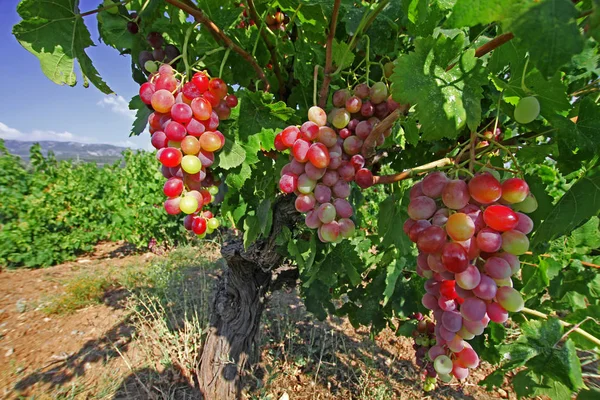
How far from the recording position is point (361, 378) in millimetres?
2889

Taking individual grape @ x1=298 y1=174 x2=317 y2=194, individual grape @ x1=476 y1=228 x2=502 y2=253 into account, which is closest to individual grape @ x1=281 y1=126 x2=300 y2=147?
individual grape @ x1=298 y1=174 x2=317 y2=194

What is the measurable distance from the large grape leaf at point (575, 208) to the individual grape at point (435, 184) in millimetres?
368

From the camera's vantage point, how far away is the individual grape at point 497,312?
77 centimetres

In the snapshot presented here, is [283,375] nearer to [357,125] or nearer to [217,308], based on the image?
[217,308]

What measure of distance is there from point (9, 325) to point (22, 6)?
199 inches

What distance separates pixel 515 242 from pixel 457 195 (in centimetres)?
17

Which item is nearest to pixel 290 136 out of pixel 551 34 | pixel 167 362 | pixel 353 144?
pixel 353 144

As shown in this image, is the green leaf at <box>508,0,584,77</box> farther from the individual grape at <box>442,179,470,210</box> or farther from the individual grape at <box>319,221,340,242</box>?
the individual grape at <box>319,221,340,242</box>

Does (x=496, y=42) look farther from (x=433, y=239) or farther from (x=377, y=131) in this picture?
(x=433, y=239)

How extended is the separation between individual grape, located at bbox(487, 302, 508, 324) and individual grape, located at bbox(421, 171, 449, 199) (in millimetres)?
304

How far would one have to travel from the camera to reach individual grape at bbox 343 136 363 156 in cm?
97

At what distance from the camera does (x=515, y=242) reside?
74 centimetres

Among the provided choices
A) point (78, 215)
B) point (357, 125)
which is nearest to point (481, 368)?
point (357, 125)

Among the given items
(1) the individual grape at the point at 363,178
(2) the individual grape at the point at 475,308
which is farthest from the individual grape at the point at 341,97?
(2) the individual grape at the point at 475,308
